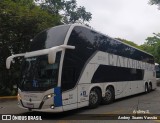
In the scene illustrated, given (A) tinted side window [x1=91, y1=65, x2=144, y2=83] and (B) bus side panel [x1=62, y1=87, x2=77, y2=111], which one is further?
(A) tinted side window [x1=91, y1=65, x2=144, y2=83]

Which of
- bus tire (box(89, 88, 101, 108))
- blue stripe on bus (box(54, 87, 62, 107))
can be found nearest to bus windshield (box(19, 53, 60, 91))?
blue stripe on bus (box(54, 87, 62, 107))

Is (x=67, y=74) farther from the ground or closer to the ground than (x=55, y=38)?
closer to the ground

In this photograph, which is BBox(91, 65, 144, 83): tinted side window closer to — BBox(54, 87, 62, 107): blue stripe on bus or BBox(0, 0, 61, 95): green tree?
BBox(54, 87, 62, 107): blue stripe on bus

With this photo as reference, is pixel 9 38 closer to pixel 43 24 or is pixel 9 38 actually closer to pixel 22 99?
pixel 43 24

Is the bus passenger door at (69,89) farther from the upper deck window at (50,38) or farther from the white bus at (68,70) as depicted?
the upper deck window at (50,38)

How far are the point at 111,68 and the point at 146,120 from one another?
5335mm

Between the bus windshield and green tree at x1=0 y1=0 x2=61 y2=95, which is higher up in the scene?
green tree at x1=0 y1=0 x2=61 y2=95

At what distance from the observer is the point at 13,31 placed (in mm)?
19719

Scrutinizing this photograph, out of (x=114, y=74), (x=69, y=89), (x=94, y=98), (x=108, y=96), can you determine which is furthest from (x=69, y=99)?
(x=114, y=74)

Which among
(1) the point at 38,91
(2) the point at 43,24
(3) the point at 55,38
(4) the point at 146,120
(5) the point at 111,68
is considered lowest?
(4) the point at 146,120

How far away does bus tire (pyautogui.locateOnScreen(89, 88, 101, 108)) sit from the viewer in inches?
510

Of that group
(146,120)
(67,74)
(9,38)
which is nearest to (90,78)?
(67,74)

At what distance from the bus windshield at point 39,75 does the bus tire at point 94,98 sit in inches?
114

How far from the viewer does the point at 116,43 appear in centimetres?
1608
